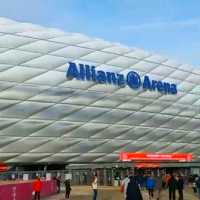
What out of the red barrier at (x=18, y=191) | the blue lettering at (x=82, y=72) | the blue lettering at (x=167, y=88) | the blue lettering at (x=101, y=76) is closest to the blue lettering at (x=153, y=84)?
the blue lettering at (x=167, y=88)

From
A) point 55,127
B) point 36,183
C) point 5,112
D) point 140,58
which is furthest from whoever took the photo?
point 140,58

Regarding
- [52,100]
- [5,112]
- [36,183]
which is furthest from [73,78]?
[36,183]

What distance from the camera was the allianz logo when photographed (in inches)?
1960

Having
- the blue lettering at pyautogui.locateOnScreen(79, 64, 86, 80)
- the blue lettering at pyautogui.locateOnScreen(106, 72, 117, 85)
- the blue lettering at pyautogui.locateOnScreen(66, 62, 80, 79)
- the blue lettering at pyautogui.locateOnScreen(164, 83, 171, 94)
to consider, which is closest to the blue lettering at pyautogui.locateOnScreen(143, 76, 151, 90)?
the blue lettering at pyautogui.locateOnScreen(164, 83, 171, 94)

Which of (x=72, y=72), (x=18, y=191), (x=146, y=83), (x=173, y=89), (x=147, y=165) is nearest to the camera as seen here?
(x=18, y=191)

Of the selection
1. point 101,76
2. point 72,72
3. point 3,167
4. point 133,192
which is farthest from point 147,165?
point 133,192

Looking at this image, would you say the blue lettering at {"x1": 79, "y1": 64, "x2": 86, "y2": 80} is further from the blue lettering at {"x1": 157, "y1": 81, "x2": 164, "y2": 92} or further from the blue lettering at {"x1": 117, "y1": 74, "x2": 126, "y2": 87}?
the blue lettering at {"x1": 157, "y1": 81, "x2": 164, "y2": 92}

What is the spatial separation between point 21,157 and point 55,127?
3.69 metres

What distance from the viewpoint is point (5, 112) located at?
45.4m

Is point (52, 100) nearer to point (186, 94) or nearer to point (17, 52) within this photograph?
point (17, 52)

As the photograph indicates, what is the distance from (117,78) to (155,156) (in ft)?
32.3

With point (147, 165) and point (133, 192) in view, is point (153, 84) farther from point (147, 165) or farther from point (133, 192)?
point (133, 192)

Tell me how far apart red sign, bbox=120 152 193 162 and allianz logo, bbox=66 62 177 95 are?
20.7 feet

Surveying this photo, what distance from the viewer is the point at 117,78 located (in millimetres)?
53250
